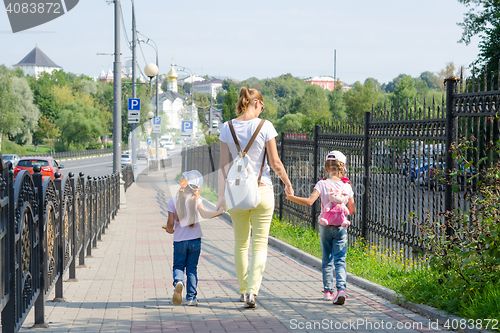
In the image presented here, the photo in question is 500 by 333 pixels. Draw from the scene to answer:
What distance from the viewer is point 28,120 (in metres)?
73.6

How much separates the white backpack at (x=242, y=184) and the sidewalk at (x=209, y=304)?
103 cm

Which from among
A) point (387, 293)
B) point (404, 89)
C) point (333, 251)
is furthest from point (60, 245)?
point (404, 89)

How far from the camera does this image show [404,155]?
6.87m

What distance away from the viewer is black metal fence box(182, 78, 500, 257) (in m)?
5.55

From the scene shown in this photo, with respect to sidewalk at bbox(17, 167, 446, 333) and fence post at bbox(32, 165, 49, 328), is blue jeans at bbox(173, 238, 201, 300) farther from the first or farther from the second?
fence post at bbox(32, 165, 49, 328)

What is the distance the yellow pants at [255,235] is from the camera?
16.9 feet

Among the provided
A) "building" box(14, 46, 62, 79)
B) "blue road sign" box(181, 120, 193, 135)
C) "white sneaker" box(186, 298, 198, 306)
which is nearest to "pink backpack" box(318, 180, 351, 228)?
"white sneaker" box(186, 298, 198, 306)

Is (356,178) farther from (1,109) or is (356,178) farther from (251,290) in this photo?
(1,109)

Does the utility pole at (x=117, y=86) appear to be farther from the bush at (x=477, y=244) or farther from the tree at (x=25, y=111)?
the tree at (x=25, y=111)

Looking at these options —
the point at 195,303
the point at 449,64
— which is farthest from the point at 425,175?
the point at 449,64

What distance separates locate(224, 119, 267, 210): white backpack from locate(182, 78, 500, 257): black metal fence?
1.71 metres

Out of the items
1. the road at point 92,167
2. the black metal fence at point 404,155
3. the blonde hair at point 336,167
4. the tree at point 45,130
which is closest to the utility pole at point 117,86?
the black metal fence at point 404,155

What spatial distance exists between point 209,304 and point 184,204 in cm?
103

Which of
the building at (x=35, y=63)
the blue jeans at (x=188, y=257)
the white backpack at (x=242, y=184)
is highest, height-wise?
the building at (x=35, y=63)
